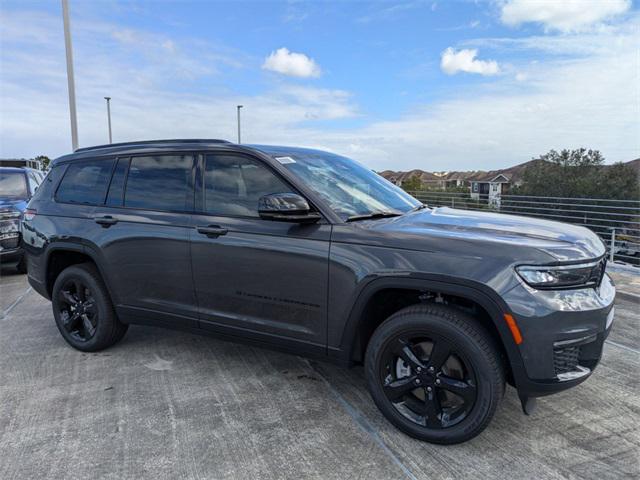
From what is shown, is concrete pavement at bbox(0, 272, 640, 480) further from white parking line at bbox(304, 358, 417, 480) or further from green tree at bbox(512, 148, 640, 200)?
green tree at bbox(512, 148, 640, 200)

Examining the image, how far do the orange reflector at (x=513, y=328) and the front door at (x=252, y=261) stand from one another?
1054mm

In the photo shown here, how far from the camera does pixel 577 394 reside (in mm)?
3334

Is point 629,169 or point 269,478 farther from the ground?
point 629,169

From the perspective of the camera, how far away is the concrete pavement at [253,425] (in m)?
2.53

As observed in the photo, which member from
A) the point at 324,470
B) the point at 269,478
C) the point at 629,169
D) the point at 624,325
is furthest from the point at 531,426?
the point at 629,169

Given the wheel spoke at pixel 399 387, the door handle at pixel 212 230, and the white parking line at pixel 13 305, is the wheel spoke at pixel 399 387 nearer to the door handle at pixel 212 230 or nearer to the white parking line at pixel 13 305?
the door handle at pixel 212 230

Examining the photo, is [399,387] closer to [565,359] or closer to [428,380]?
[428,380]

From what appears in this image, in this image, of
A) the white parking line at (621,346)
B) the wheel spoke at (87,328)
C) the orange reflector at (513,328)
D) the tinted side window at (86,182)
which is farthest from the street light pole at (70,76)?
the orange reflector at (513,328)

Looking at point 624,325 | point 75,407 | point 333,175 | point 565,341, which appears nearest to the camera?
point 565,341

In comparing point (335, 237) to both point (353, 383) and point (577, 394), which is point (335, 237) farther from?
point (577, 394)

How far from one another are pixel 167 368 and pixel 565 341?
2894 millimetres

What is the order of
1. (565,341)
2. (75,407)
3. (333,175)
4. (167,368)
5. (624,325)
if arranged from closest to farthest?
(565,341) → (75,407) → (333,175) → (167,368) → (624,325)

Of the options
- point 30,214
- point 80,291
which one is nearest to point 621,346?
point 80,291

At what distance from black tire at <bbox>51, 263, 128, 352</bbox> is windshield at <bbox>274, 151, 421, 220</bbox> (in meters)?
2.02
